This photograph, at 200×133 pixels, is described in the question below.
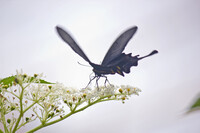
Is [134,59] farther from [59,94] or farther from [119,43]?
[59,94]

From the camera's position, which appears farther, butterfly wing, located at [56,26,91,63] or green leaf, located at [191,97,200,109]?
butterfly wing, located at [56,26,91,63]

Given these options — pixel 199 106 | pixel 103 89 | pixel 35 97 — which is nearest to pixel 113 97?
pixel 103 89

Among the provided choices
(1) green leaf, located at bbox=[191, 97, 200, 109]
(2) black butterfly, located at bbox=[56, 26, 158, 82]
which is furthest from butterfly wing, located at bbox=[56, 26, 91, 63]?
(1) green leaf, located at bbox=[191, 97, 200, 109]

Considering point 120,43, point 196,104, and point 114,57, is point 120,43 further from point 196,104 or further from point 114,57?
point 196,104

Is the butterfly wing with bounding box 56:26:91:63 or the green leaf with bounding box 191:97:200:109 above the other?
the butterfly wing with bounding box 56:26:91:63

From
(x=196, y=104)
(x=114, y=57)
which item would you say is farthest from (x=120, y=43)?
(x=196, y=104)

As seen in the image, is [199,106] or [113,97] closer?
[199,106]

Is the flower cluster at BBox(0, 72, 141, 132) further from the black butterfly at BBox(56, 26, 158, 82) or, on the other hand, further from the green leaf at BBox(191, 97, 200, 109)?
the green leaf at BBox(191, 97, 200, 109)

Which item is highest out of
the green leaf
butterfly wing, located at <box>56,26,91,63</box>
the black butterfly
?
butterfly wing, located at <box>56,26,91,63</box>

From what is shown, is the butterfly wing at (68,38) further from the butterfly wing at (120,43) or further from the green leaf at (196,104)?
the green leaf at (196,104)

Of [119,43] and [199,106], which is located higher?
[119,43]
